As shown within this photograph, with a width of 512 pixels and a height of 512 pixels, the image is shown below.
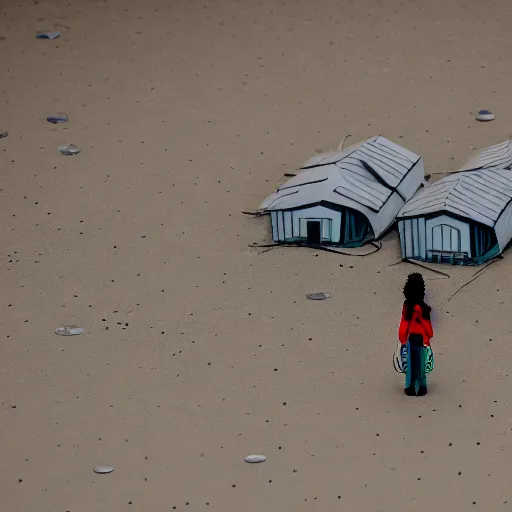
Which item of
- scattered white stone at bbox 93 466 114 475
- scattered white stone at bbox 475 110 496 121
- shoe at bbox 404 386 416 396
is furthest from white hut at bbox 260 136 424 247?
scattered white stone at bbox 93 466 114 475

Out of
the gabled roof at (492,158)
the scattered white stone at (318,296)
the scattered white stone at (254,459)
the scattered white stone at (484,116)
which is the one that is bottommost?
the scattered white stone at (254,459)

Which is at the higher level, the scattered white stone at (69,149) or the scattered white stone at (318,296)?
the scattered white stone at (69,149)

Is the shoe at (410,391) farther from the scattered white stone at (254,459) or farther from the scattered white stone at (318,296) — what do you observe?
the scattered white stone at (318,296)

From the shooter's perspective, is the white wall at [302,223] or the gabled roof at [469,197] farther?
the white wall at [302,223]

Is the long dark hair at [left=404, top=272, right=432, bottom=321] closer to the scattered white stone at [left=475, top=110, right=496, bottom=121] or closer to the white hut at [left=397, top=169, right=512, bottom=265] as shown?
the white hut at [left=397, top=169, right=512, bottom=265]

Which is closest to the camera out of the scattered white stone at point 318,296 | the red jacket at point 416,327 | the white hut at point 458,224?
the red jacket at point 416,327

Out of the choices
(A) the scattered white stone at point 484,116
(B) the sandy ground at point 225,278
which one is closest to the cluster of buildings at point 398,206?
(B) the sandy ground at point 225,278

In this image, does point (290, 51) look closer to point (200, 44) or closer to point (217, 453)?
point (200, 44)
